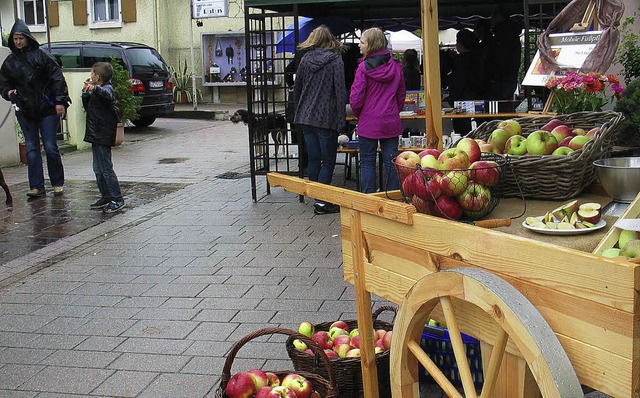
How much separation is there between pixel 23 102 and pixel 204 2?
40.5ft

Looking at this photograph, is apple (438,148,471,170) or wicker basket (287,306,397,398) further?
wicker basket (287,306,397,398)

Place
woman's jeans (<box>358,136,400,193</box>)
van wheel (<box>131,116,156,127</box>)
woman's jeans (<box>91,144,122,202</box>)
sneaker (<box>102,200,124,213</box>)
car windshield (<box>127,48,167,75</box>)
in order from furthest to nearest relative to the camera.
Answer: van wheel (<box>131,116,156,127</box>) → car windshield (<box>127,48,167,75</box>) → sneaker (<box>102,200,124,213</box>) → woman's jeans (<box>91,144,122,202</box>) → woman's jeans (<box>358,136,400,193</box>)

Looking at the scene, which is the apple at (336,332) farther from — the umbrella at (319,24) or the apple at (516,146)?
the umbrella at (319,24)

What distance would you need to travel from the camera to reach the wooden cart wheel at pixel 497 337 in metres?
1.98

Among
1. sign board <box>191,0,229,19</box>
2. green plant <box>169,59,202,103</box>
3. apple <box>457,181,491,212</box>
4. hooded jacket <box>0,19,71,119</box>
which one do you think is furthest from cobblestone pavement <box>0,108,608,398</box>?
green plant <box>169,59,202,103</box>

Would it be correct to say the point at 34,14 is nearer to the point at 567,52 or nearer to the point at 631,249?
the point at 567,52

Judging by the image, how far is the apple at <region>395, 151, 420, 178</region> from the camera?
287 centimetres

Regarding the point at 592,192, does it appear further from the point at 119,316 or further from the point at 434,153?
the point at 119,316

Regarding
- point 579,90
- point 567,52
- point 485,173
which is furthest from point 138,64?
point 485,173

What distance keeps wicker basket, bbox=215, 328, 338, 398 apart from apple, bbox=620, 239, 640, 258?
4.99 feet

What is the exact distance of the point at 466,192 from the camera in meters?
2.69

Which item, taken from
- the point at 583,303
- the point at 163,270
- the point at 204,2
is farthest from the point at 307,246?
the point at 204,2

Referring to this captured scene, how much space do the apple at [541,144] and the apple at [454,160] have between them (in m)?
0.37

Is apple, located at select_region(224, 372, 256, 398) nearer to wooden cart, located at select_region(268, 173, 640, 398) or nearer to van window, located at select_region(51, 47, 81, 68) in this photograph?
wooden cart, located at select_region(268, 173, 640, 398)
